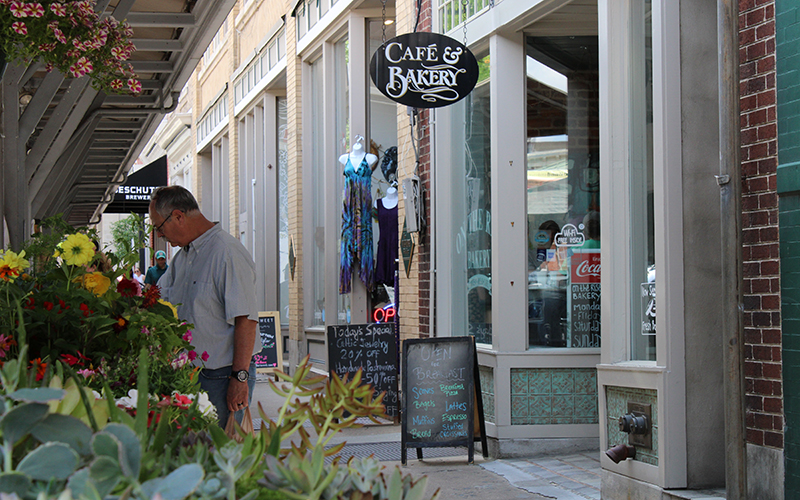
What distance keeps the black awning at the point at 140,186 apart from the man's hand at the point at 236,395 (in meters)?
17.1

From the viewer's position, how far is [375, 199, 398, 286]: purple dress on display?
1008cm

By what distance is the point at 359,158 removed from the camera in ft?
33.7

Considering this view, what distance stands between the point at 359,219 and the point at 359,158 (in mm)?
717

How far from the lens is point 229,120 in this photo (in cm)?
1747

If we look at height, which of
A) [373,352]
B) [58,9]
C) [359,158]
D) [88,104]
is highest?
[88,104]

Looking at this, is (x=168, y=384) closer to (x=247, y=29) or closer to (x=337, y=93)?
(x=337, y=93)

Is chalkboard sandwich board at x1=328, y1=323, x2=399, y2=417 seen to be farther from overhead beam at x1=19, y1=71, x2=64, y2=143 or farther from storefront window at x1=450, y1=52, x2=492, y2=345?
overhead beam at x1=19, y1=71, x2=64, y2=143

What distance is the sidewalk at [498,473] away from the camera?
555cm

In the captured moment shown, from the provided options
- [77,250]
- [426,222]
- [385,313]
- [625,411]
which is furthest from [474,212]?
[77,250]

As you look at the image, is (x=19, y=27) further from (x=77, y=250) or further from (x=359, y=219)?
(x=359, y=219)

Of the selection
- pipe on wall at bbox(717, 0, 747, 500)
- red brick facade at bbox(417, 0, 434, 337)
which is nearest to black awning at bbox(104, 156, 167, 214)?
red brick facade at bbox(417, 0, 434, 337)

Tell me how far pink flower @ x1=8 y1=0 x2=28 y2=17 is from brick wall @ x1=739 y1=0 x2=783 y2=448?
3.36 meters

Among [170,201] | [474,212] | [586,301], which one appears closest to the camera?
[170,201]

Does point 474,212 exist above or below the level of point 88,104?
below
